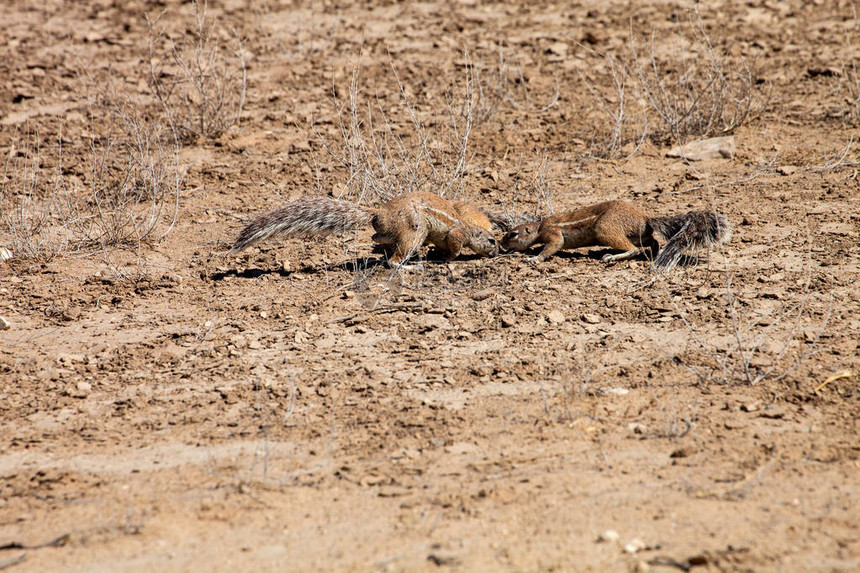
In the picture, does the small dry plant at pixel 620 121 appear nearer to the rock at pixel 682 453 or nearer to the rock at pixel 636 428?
the rock at pixel 636 428

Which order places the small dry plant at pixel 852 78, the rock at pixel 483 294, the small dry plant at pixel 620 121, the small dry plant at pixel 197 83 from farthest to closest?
the small dry plant at pixel 197 83
the small dry plant at pixel 852 78
the small dry plant at pixel 620 121
the rock at pixel 483 294

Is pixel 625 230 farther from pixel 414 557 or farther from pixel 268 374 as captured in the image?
pixel 414 557

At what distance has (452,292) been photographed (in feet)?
21.2

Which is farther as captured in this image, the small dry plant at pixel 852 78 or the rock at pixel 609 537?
the small dry plant at pixel 852 78

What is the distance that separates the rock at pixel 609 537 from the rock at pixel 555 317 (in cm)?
230

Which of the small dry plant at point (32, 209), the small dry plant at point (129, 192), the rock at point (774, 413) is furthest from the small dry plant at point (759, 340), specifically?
the small dry plant at point (32, 209)

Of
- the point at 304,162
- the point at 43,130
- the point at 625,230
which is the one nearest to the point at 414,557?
the point at 625,230

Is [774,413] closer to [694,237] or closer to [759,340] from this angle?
[759,340]

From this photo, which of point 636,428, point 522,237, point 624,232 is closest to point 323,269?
point 522,237

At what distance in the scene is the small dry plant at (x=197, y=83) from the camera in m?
9.59

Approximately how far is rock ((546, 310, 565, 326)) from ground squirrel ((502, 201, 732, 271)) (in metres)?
1.03

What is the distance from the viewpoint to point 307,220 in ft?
22.4

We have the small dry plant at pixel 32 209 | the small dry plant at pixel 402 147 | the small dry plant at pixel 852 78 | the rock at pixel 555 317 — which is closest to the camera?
the rock at pixel 555 317

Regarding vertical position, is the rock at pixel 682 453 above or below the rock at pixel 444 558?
above
